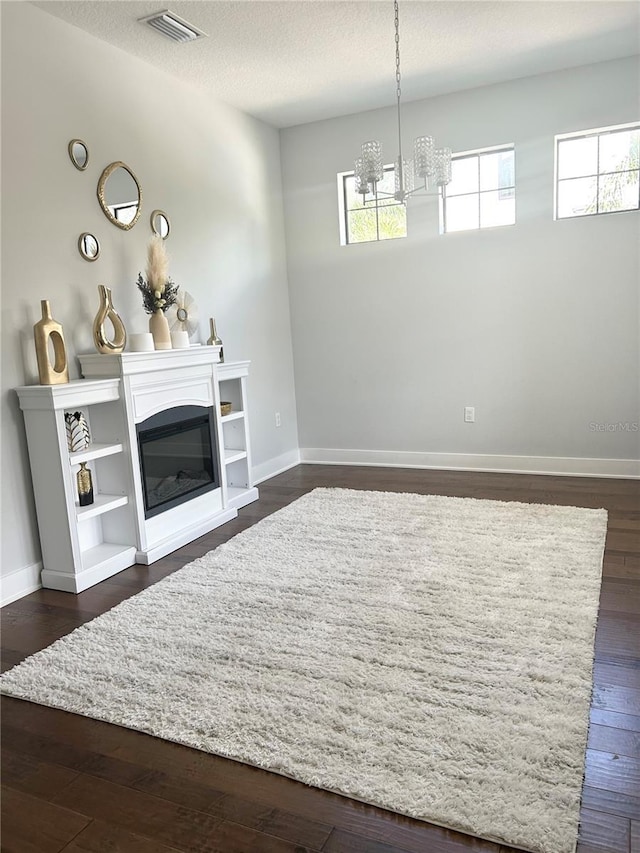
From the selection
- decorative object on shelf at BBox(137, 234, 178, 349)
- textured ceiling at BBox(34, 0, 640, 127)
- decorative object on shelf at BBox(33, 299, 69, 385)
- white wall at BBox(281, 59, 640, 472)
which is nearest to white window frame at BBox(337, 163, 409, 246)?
white wall at BBox(281, 59, 640, 472)

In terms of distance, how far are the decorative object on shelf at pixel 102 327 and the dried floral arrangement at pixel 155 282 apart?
0.22m

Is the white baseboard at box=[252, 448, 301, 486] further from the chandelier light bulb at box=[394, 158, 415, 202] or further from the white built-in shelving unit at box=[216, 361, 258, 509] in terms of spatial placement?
the chandelier light bulb at box=[394, 158, 415, 202]

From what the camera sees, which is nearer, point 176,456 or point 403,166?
point 403,166

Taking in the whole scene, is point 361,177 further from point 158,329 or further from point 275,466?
point 275,466

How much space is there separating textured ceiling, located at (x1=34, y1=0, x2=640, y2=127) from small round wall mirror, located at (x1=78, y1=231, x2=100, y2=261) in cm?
106

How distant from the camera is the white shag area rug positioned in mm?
1625

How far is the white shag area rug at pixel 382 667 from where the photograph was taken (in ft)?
5.33

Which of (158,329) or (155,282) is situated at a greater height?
(155,282)

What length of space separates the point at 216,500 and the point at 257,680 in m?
1.87

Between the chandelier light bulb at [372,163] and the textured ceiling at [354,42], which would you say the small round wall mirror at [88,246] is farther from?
the chandelier light bulb at [372,163]

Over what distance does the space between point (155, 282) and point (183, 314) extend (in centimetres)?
54

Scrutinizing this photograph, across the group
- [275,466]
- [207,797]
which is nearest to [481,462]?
[275,466]

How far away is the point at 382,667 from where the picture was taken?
216 cm

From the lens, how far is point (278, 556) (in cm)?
324
